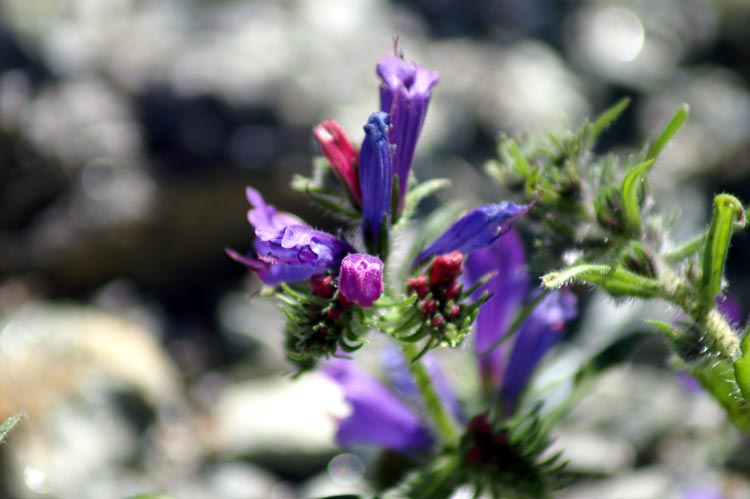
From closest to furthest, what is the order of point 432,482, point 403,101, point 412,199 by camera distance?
1. point 403,101
2. point 412,199
3. point 432,482

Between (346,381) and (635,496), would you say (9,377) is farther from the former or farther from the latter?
(635,496)

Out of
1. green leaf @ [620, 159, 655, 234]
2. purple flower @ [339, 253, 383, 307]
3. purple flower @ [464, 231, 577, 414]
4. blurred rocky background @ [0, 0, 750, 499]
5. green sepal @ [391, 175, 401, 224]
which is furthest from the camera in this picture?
blurred rocky background @ [0, 0, 750, 499]

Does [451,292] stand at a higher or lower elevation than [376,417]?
lower

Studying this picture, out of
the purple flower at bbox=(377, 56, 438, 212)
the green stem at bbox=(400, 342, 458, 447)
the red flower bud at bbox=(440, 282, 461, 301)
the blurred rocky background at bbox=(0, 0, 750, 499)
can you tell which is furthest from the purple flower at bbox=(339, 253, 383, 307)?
the blurred rocky background at bbox=(0, 0, 750, 499)

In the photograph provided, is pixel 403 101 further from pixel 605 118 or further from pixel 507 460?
pixel 507 460

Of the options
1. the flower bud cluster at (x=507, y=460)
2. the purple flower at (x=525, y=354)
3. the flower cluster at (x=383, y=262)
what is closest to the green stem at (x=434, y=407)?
the flower cluster at (x=383, y=262)

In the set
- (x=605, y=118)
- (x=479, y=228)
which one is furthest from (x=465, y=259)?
(x=605, y=118)

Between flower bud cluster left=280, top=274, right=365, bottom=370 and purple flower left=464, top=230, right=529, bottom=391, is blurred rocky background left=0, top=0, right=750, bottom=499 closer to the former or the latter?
purple flower left=464, top=230, right=529, bottom=391

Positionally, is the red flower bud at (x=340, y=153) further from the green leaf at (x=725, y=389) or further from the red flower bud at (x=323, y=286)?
the green leaf at (x=725, y=389)
